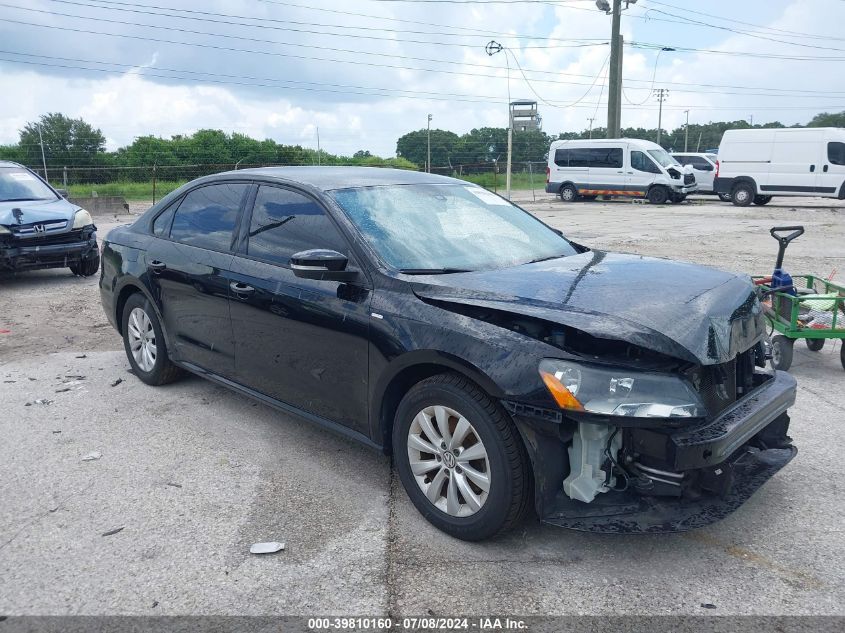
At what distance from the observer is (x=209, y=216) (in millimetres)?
4820

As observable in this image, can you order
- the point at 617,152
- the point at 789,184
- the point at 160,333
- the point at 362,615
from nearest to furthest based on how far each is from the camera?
the point at 362,615 < the point at 160,333 < the point at 789,184 < the point at 617,152

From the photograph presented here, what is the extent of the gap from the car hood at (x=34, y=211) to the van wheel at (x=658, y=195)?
70.8 ft

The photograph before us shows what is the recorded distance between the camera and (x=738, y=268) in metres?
10.9

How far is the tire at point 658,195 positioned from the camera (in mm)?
26891

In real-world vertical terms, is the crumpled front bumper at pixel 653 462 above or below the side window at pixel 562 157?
below

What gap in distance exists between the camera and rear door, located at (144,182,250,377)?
4547 mm

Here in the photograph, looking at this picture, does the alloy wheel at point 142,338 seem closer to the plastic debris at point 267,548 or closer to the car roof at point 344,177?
the car roof at point 344,177

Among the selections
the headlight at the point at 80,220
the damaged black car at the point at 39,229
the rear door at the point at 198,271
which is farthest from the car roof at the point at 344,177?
the headlight at the point at 80,220

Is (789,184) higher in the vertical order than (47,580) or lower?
higher

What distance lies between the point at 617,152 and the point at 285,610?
2713 cm

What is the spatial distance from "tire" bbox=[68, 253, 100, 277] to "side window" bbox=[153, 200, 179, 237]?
5975 mm

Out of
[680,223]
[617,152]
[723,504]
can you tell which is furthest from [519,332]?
[617,152]

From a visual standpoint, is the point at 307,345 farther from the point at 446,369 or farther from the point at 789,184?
the point at 789,184

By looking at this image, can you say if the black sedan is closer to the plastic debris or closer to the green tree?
the plastic debris
